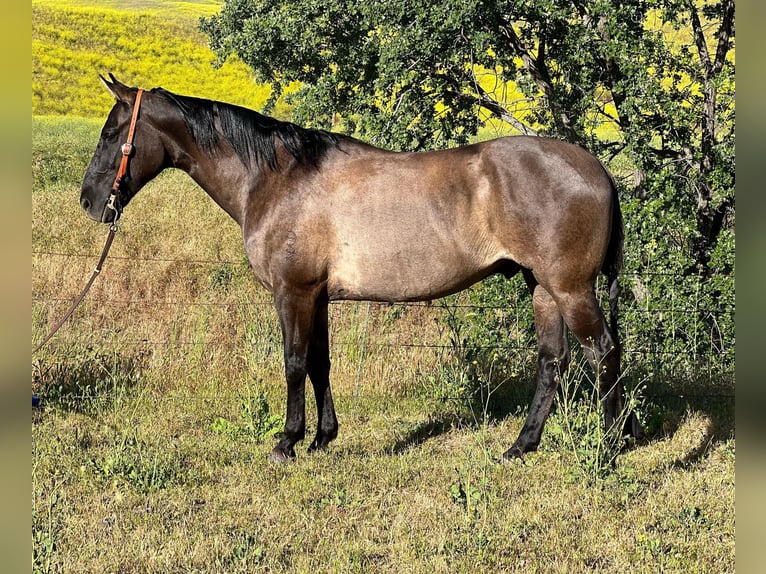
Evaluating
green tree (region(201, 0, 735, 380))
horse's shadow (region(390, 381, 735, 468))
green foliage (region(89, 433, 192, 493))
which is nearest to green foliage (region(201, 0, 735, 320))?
green tree (region(201, 0, 735, 380))

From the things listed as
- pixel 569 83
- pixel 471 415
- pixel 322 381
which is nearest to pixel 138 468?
pixel 322 381

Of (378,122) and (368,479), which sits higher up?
(378,122)

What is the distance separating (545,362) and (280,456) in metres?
1.96

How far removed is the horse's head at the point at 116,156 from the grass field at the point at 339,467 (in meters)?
1.56

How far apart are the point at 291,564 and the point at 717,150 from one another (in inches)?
223

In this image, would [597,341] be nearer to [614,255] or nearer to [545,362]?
[545,362]

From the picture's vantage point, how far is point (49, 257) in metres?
10.7

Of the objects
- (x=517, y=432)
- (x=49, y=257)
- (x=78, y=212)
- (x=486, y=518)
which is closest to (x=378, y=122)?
(x=517, y=432)

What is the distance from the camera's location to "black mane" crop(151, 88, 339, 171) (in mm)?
5105

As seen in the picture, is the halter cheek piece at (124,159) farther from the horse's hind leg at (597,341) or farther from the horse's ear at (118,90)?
the horse's hind leg at (597,341)

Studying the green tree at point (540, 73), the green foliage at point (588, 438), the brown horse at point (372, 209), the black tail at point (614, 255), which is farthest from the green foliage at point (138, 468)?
the green tree at point (540, 73)

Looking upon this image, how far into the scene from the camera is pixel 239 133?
16.8 feet
